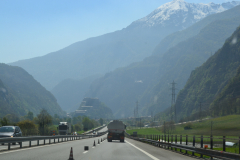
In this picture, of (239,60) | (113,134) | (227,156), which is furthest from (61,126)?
(239,60)

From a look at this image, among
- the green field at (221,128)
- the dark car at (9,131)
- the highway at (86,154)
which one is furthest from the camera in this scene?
the green field at (221,128)

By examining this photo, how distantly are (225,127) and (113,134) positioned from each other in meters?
50.0

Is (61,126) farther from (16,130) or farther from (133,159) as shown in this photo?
(133,159)

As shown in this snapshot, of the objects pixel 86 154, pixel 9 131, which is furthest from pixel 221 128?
pixel 86 154

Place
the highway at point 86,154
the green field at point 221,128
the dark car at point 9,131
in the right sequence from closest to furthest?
the highway at point 86,154 < the dark car at point 9,131 < the green field at point 221,128

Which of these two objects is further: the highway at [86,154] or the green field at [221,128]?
the green field at [221,128]

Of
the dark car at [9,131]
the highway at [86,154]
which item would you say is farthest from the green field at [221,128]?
the highway at [86,154]

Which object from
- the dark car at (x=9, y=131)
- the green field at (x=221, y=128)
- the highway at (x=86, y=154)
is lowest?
the green field at (x=221, y=128)

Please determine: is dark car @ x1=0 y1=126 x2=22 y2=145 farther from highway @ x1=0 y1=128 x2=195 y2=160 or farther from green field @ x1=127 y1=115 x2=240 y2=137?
green field @ x1=127 y1=115 x2=240 y2=137

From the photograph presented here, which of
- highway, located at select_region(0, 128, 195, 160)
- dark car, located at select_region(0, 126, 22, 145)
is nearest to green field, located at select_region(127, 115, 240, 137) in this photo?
dark car, located at select_region(0, 126, 22, 145)

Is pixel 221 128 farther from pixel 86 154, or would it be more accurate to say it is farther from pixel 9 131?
pixel 86 154

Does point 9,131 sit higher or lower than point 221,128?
higher

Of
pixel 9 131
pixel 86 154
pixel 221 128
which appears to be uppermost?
pixel 9 131

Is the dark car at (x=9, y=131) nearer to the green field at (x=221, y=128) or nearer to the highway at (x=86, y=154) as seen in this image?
the highway at (x=86, y=154)
